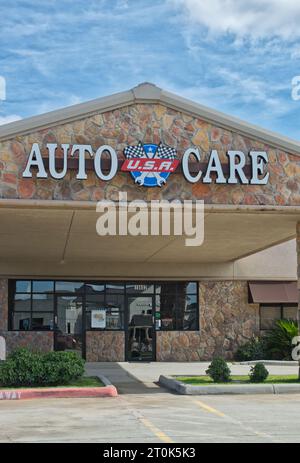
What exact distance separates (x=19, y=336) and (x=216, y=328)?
24.9 feet

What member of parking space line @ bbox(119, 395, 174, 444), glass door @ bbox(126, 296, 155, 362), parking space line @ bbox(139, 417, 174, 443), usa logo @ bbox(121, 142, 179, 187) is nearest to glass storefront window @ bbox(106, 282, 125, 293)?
glass door @ bbox(126, 296, 155, 362)

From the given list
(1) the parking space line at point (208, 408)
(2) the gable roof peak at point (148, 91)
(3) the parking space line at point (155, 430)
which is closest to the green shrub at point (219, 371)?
(1) the parking space line at point (208, 408)

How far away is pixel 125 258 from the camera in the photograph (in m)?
27.7

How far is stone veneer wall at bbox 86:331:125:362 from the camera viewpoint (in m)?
28.3

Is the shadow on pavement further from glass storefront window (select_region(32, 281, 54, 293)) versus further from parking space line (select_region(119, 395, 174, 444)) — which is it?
glass storefront window (select_region(32, 281, 54, 293))

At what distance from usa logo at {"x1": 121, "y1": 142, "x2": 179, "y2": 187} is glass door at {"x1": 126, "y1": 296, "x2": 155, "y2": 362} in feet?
42.0

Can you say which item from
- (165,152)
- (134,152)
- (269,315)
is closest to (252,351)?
(269,315)

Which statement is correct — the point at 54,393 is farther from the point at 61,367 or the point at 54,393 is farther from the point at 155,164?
the point at 155,164

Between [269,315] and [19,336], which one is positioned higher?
[269,315]

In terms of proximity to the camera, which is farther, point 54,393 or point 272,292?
point 272,292

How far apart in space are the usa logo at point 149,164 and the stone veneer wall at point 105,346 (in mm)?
12838

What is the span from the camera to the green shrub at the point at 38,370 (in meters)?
17.0

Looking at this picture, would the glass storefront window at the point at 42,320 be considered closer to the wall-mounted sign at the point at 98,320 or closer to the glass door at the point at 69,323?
the glass door at the point at 69,323

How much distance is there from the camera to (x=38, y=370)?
1698cm
